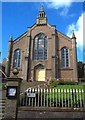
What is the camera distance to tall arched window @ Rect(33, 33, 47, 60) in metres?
42.7

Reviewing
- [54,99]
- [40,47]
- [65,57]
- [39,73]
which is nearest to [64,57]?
[65,57]

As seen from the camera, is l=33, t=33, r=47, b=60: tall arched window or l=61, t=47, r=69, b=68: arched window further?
l=33, t=33, r=47, b=60: tall arched window

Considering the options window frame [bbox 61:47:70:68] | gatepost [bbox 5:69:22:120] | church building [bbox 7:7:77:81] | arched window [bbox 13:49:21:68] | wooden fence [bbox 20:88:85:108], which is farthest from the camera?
arched window [bbox 13:49:21:68]

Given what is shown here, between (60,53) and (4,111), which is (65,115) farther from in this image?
(60,53)

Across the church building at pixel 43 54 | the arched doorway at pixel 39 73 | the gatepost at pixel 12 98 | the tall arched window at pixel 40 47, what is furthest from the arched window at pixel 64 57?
the gatepost at pixel 12 98

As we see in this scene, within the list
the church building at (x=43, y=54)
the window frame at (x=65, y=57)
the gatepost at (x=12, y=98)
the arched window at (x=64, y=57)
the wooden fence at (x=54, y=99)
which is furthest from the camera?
the arched window at (x=64, y=57)

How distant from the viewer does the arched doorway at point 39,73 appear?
4131 cm

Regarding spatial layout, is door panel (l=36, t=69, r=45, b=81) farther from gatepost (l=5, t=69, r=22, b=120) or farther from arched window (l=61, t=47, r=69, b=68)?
gatepost (l=5, t=69, r=22, b=120)

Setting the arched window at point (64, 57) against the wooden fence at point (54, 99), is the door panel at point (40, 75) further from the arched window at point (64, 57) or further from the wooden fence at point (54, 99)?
the wooden fence at point (54, 99)

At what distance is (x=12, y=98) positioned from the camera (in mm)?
13445

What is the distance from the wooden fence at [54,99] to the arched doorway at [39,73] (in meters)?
27.3

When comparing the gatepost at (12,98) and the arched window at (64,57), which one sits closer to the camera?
the gatepost at (12,98)

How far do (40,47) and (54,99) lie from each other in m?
30.3

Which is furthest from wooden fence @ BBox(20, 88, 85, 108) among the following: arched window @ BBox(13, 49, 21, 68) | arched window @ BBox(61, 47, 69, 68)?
arched window @ BBox(13, 49, 21, 68)
